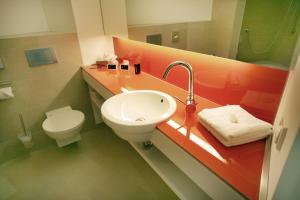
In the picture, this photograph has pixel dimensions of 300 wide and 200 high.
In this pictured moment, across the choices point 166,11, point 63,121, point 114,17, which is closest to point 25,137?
point 63,121

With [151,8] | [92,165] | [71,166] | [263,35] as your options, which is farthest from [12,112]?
[263,35]

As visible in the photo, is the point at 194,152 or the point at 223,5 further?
the point at 223,5

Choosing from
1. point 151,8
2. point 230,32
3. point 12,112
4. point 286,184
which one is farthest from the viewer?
point 12,112

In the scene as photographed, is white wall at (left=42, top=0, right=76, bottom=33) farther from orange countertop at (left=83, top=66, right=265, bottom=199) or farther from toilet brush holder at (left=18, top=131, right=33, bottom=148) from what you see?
orange countertop at (left=83, top=66, right=265, bottom=199)

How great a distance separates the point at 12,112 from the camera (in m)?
1.92

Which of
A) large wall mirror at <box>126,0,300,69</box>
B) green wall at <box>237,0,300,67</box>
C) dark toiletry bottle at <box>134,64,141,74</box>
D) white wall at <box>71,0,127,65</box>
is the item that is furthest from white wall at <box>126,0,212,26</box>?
dark toiletry bottle at <box>134,64,141,74</box>

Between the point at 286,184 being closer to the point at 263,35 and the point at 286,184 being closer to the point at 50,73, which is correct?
the point at 263,35

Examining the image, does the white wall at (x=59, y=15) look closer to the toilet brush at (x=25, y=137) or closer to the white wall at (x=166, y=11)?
the white wall at (x=166, y=11)

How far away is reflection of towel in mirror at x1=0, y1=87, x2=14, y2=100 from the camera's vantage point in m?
1.73

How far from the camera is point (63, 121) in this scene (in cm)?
202

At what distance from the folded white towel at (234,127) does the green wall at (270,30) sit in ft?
0.97

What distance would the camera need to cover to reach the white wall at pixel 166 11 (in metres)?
1.20

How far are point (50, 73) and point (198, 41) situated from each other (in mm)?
1633

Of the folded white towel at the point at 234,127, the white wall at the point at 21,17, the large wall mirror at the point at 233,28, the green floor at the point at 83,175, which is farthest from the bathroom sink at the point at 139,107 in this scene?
the white wall at the point at 21,17
